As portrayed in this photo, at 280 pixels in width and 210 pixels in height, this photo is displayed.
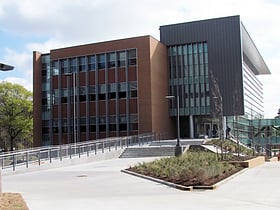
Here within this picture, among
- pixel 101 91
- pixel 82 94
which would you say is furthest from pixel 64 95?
pixel 101 91

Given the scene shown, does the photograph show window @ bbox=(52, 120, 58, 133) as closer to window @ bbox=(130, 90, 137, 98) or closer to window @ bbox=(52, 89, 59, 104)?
window @ bbox=(52, 89, 59, 104)

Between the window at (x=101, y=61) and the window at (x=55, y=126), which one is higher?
the window at (x=101, y=61)

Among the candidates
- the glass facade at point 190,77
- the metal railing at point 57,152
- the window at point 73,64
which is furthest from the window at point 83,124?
the metal railing at point 57,152

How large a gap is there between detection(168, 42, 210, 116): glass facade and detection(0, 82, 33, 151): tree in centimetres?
2325

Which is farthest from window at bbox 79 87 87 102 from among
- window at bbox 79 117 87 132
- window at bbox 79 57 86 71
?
window at bbox 79 57 86 71

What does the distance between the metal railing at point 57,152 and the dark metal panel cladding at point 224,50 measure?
16807mm

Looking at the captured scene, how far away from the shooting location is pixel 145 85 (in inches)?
2099

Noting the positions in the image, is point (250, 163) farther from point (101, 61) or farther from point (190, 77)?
point (101, 61)

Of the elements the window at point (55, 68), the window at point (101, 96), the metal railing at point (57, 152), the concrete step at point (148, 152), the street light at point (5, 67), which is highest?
the window at point (55, 68)

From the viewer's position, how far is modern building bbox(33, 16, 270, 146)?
54.0 metres

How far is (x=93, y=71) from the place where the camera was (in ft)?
187

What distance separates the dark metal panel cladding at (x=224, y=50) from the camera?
181ft

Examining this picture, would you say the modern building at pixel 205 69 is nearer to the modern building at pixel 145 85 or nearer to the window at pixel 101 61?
the modern building at pixel 145 85

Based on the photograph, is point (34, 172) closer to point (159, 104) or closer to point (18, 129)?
point (159, 104)
